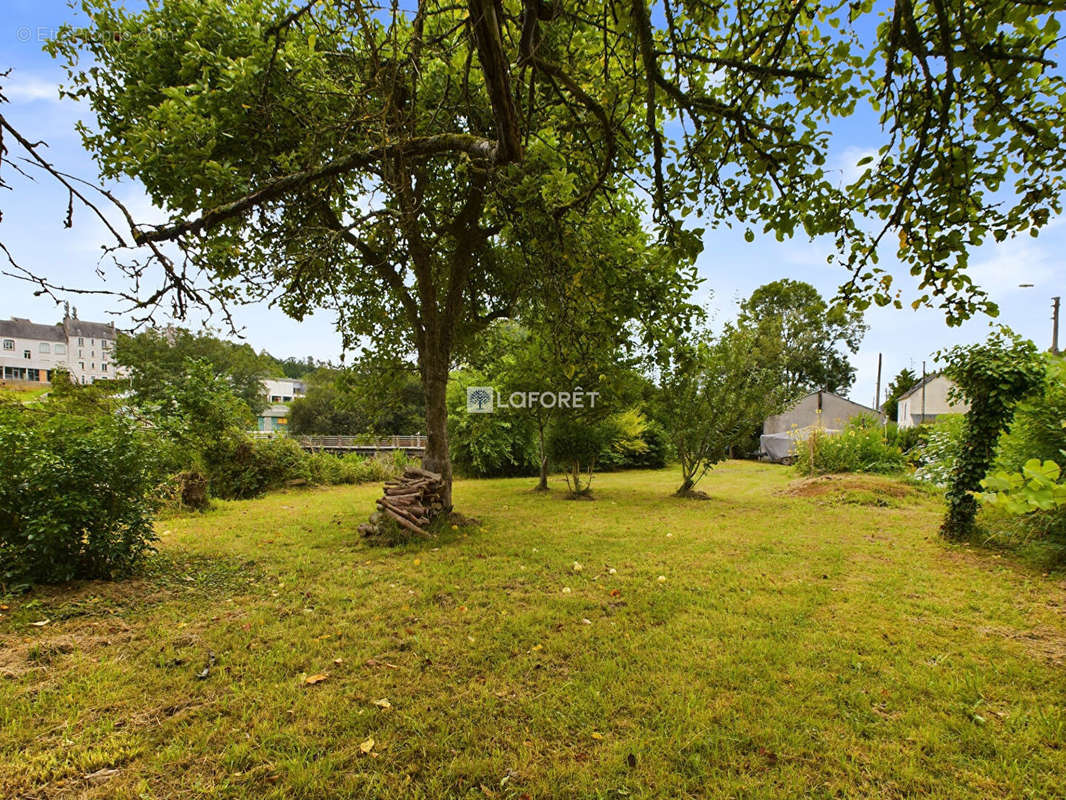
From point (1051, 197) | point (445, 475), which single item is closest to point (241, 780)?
point (1051, 197)

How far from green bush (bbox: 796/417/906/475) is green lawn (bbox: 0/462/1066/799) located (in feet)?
33.5

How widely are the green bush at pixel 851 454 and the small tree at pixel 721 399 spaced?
4065 millimetres

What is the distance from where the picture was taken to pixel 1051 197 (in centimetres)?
238

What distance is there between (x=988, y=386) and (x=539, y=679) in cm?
658

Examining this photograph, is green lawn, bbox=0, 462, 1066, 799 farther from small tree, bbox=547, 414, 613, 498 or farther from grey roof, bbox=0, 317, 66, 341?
grey roof, bbox=0, 317, 66, 341

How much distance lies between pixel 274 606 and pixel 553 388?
27.3 ft

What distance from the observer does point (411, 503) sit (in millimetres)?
6828

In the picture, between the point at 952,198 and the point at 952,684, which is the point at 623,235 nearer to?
the point at 952,198

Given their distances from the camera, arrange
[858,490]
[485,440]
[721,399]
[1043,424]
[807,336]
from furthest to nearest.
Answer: [807,336], [485,440], [721,399], [858,490], [1043,424]

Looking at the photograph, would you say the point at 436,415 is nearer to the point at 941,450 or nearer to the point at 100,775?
the point at 100,775

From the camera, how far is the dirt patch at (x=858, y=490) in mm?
9930

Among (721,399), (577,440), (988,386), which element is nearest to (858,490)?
(721,399)

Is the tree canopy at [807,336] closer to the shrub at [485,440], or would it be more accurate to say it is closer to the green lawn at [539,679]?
the shrub at [485,440]

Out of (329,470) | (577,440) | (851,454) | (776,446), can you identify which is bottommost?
(329,470)
